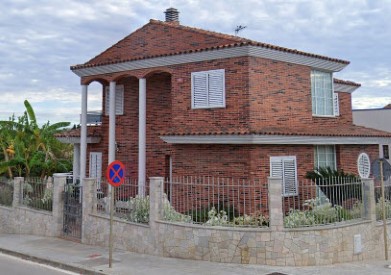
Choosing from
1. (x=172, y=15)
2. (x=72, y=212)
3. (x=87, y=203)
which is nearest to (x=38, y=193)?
(x=72, y=212)

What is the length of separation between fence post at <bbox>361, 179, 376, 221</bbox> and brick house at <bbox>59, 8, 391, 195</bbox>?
244cm

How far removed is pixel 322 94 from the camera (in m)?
16.5

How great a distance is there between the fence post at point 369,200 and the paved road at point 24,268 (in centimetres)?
778

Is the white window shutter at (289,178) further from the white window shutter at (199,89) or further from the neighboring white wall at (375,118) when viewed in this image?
the neighboring white wall at (375,118)

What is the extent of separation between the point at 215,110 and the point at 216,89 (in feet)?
2.39

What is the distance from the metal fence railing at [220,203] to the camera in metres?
10.3

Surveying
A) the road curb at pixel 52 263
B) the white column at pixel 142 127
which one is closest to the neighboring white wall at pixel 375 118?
the white column at pixel 142 127

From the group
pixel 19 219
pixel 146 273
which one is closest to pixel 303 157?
pixel 146 273

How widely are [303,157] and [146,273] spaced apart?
299 inches

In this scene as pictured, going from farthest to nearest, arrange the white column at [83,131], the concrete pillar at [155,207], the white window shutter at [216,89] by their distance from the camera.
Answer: the white column at [83,131]
the white window shutter at [216,89]
the concrete pillar at [155,207]

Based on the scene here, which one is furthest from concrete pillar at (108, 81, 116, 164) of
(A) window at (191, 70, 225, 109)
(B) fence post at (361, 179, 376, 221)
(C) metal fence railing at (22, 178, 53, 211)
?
(B) fence post at (361, 179, 376, 221)

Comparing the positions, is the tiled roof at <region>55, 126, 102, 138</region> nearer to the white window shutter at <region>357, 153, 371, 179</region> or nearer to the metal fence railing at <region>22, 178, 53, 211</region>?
the metal fence railing at <region>22, 178, 53, 211</region>

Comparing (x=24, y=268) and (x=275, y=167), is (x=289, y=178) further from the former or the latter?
(x=24, y=268)

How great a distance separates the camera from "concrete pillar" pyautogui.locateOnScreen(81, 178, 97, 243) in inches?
499
